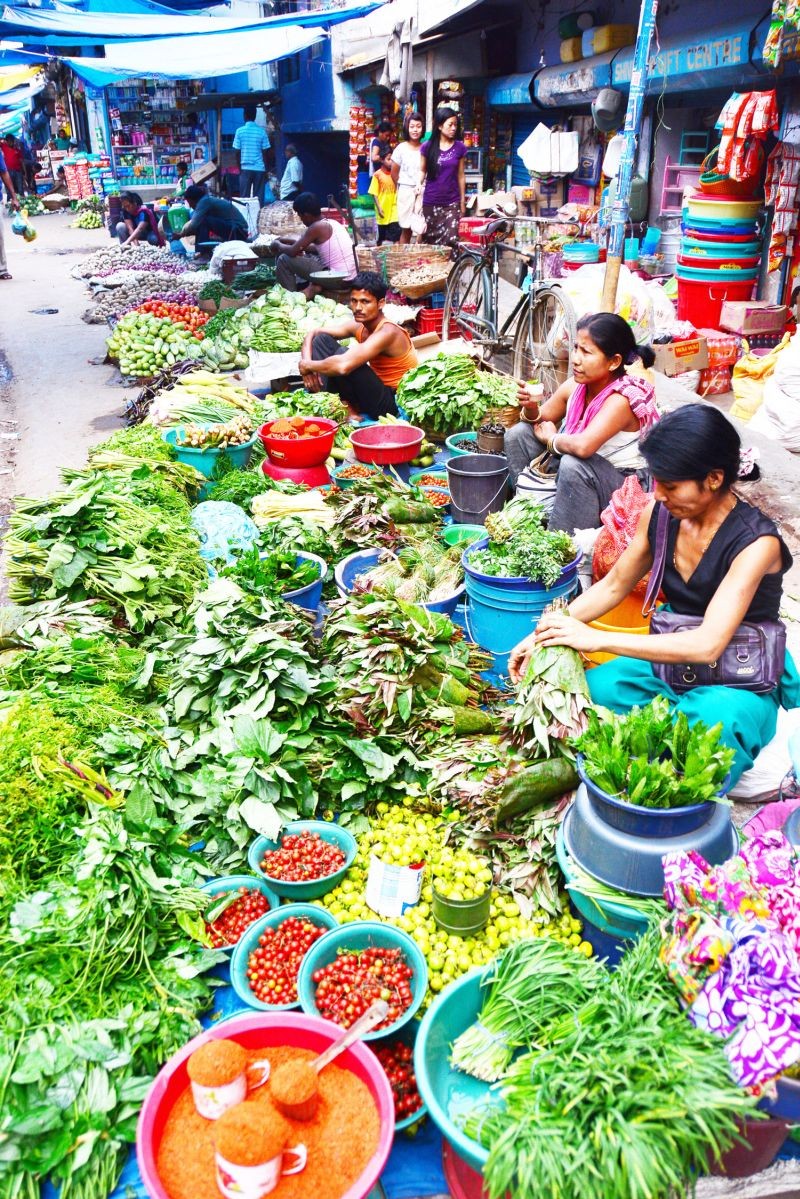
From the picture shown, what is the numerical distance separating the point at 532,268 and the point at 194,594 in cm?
396

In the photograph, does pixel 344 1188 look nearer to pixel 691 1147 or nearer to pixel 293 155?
pixel 691 1147

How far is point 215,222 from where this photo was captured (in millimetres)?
14086

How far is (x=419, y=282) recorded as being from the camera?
8.99m

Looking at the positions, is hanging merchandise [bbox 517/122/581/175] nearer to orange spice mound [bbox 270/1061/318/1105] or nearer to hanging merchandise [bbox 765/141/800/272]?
hanging merchandise [bbox 765/141/800/272]

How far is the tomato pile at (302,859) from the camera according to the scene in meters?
2.63

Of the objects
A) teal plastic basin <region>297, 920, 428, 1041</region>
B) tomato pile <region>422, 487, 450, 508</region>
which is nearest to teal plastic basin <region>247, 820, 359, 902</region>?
teal plastic basin <region>297, 920, 428, 1041</region>

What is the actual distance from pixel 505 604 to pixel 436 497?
1.69 metres

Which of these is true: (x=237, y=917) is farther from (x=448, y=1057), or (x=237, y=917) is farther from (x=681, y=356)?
(x=681, y=356)

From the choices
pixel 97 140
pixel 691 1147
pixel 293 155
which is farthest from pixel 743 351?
pixel 97 140

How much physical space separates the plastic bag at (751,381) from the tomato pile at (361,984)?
5315 millimetres

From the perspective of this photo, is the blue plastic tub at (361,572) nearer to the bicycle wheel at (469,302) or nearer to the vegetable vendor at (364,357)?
the vegetable vendor at (364,357)

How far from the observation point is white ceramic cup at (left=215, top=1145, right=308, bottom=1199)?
168 cm

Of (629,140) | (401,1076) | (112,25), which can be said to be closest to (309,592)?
(401,1076)

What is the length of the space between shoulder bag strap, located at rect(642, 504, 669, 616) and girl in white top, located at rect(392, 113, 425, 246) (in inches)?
368
